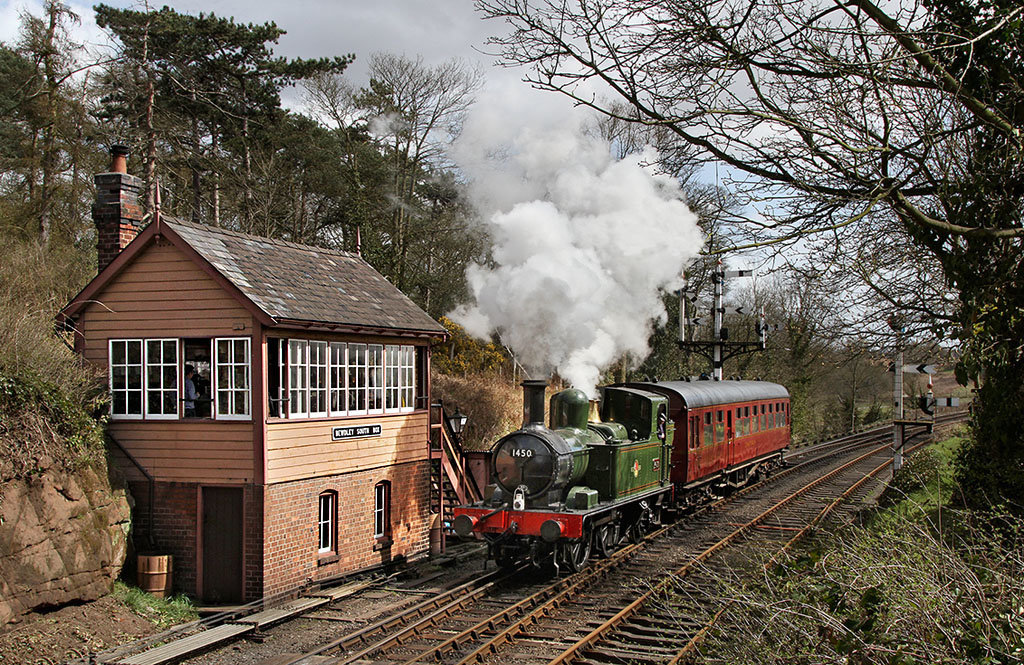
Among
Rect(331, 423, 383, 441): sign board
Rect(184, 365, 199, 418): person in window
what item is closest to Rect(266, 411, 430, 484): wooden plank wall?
Rect(331, 423, 383, 441): sign board

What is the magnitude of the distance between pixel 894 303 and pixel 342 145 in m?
23.3

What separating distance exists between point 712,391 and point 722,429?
0.92 m

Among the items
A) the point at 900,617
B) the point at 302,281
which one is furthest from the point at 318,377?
the point at 900,617

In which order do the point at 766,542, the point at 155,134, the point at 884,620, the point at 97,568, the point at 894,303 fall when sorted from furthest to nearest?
the point at 155,134 → the point at 766,542 → the point at 97,568 → the point at 894,303 → the point at 884,620

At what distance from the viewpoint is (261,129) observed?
25.4 meters

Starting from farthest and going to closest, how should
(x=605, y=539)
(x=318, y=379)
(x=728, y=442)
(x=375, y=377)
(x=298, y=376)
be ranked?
(x=728, y=442), (x=375, y=377), (x=605, y=539), (x=318, y=379), (x=298, y=376)

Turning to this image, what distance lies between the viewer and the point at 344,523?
1303cm

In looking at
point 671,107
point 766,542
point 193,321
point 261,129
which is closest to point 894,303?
point 671,107

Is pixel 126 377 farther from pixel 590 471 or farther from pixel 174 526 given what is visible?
pixel 590 471

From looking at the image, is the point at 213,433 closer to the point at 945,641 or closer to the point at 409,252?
the point at 945,641

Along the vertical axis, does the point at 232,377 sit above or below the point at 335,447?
above

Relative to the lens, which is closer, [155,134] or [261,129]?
[155,134]

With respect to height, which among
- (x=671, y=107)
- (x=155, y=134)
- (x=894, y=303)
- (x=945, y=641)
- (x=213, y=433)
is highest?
(x=155, y=134)

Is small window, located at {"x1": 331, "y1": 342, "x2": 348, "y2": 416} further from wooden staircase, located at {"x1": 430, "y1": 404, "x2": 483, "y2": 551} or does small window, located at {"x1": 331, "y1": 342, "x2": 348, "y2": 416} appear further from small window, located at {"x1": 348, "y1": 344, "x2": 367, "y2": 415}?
wooden staircase, located at {"x1": 430, "y1": 404, "x2": 483, "y2": 551}
